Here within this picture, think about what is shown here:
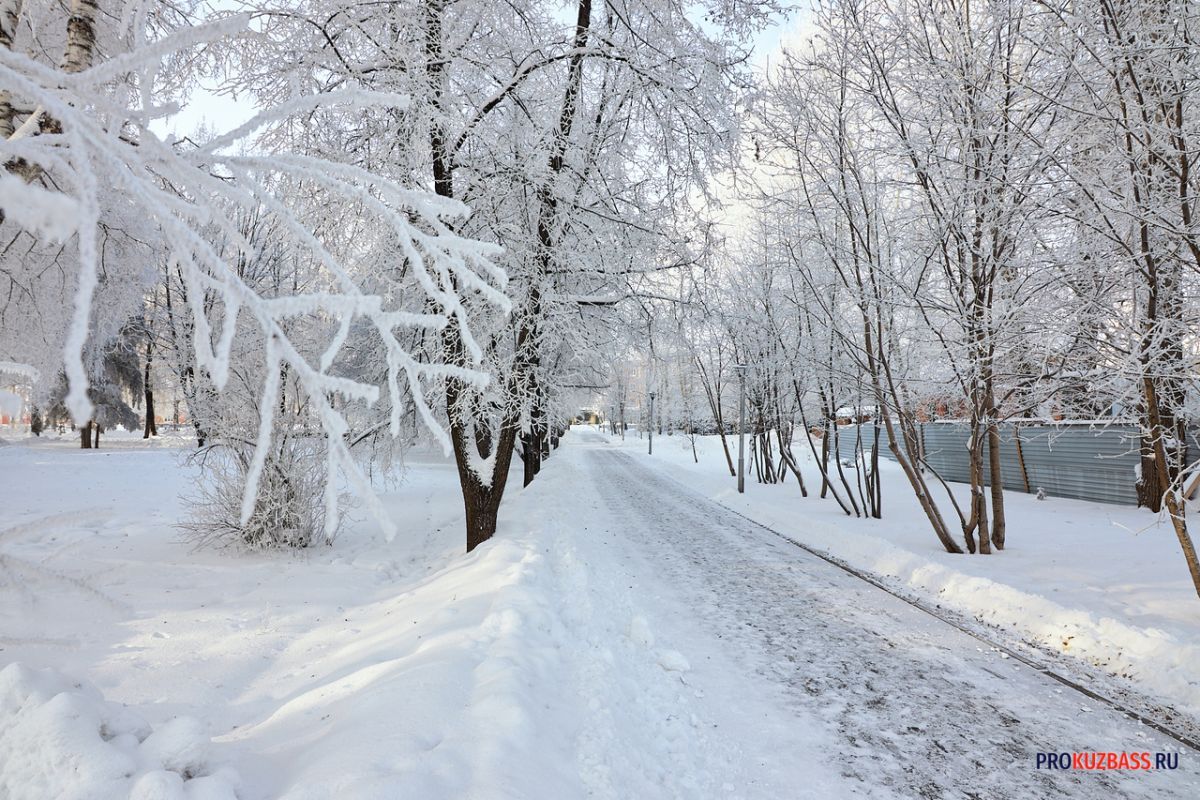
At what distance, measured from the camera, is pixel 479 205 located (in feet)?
24.2

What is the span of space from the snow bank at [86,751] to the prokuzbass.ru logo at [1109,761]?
3.99 meters

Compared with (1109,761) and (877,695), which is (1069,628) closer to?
(1109,761)

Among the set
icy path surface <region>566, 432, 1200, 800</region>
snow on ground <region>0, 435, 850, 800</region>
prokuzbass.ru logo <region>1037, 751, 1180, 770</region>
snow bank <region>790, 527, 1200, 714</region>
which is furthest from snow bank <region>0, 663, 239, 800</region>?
snow bank <region>790, 527, 1200, 714</region>

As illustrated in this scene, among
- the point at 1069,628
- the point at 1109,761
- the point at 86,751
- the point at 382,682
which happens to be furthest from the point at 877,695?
the point at 86,751

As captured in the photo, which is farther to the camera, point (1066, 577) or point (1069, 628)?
point (1066, 577)

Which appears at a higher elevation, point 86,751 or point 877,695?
point 86,751

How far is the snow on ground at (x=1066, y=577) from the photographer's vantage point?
4.29 metres

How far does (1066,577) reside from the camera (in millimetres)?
6328

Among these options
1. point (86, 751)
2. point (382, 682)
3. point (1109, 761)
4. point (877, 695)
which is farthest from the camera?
point (877, 695)

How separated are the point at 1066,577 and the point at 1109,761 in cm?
399

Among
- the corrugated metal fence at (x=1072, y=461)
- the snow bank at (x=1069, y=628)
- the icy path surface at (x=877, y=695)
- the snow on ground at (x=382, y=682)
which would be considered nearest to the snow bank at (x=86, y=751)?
the snow on ground at (x=382, y=682)

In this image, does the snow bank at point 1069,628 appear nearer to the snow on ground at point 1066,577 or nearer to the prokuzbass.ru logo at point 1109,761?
the snow on ground at point 1066,577

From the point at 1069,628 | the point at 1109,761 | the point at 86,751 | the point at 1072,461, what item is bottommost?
the point at 1109,761

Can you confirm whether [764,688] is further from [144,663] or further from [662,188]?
[662,188]
